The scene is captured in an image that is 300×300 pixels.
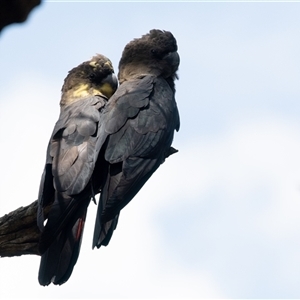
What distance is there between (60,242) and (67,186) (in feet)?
1.08

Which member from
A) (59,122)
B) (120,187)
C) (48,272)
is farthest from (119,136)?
(48,272)

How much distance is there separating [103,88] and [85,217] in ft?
5.51

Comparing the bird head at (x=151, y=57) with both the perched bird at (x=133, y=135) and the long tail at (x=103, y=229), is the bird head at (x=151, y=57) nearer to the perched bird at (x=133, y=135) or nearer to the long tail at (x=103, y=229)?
the perched bird at (x=133, y=135)

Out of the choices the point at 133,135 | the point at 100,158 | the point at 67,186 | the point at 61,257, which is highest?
the point at 133,135

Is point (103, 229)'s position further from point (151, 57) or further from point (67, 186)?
point (151, 57)

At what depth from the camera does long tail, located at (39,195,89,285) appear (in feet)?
9.84

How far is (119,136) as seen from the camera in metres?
3.41

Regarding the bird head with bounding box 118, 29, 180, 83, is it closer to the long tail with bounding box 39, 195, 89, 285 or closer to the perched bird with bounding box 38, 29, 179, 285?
the perched bird with bounding box 38, 29, 179, 285

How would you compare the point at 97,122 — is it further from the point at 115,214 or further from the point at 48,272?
the point at 48,272

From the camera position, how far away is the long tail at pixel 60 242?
300cm

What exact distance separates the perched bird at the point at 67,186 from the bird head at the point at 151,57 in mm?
524

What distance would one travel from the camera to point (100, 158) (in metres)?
3.46

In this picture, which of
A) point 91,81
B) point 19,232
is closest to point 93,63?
point 91,81

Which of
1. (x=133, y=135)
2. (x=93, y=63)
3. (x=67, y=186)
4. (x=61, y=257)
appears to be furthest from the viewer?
(x=93, y=63)
